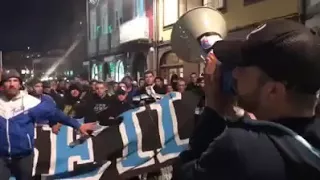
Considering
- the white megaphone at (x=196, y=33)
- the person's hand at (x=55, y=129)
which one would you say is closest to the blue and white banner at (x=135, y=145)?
the person's hand at (x=55, y=129)

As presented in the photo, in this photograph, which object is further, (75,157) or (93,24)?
(93,24)

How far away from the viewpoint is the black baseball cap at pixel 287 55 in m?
1.64

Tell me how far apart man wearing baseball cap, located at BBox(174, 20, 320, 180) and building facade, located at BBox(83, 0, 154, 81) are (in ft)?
81.9

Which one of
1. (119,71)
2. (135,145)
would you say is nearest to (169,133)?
(135,145)

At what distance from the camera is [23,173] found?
687 centimetres

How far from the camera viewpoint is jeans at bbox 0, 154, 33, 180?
676 centimetres

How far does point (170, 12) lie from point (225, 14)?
5961mm

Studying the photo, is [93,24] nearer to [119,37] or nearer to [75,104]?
[119,37]

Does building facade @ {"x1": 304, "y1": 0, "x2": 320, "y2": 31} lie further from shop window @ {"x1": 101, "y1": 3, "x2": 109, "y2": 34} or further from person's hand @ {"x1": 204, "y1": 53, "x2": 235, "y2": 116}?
shop window @ {"x1": 101, "y1": 3, "x2": 109, "y2": 34}

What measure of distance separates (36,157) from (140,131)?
1.40m

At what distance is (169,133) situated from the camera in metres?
6.76

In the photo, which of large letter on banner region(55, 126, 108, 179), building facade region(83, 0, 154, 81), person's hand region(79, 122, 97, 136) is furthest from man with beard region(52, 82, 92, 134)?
building facade region(83, 0, 154, 81)

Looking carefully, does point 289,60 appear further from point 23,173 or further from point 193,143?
point 23,173

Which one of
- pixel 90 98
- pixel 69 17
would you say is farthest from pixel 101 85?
pixel 69 17
